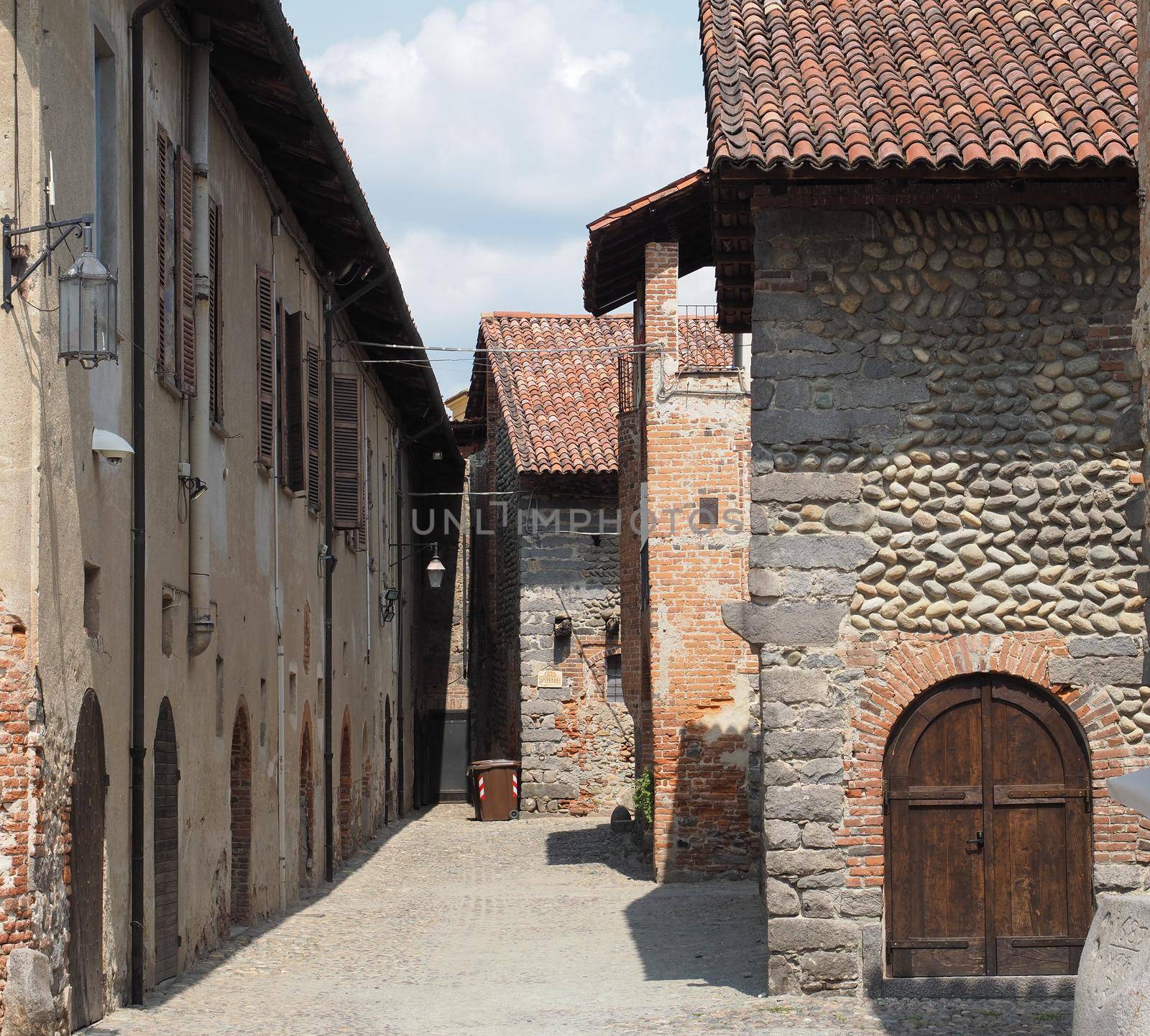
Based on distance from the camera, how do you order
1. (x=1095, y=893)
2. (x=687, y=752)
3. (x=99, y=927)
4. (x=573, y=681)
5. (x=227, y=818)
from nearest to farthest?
(x=99, y=927)
(x=1095, y=893)
(x=227, y=818)
(x=687, y=752)
(x=573, y=681)

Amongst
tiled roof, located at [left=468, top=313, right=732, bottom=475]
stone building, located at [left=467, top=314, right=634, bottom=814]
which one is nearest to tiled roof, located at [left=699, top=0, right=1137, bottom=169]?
tiled roof, located at [left=468, top=313, right=732, bottom=475]

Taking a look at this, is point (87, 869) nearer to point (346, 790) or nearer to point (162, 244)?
point (162, 244)

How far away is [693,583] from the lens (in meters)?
17.4

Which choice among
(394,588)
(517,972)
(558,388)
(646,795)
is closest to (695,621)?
(646,795)

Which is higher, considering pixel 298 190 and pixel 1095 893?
pixel 298 190

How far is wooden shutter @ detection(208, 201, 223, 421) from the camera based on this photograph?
1259 cm

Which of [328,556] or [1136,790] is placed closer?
[1136,790]

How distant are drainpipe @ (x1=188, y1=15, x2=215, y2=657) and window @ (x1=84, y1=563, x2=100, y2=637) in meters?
2.37

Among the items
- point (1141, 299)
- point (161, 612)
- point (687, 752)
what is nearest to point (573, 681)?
point (687, 752)

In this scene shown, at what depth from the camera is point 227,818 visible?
12.9 meters

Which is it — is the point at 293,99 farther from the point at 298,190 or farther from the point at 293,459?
the point at 293,459

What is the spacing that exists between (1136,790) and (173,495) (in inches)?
276

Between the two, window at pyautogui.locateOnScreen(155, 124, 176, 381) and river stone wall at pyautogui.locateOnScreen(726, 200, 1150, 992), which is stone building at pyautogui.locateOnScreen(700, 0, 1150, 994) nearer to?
river stone wall at pyautogui.locateOnScreen(726, 200, 1150, 992)

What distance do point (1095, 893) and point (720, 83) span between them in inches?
213
